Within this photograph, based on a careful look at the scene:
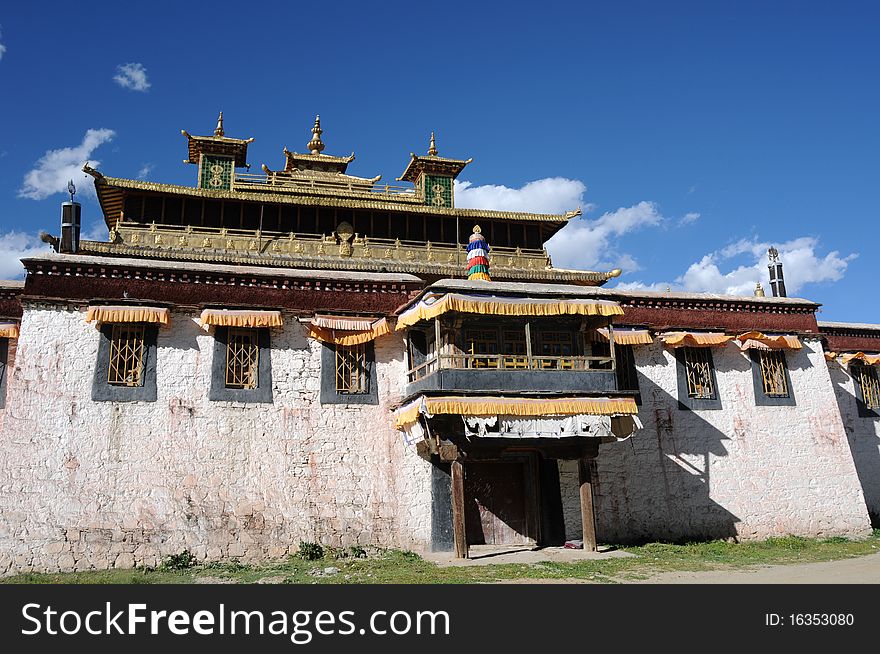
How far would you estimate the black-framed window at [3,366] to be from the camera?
1364cm

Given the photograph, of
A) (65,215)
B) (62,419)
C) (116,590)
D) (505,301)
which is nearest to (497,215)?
(505,301)

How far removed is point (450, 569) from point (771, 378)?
33.7 ft

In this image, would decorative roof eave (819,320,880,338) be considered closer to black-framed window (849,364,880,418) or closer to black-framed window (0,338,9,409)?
black-framed window (849,364,880,418)

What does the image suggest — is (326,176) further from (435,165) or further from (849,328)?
(849,328)

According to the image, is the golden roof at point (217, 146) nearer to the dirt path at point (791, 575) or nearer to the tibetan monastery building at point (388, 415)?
the tibetan monastery building at point (388, 415)

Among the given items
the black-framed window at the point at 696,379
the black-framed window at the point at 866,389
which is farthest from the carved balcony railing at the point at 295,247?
the black-framed window at the point at 866,389

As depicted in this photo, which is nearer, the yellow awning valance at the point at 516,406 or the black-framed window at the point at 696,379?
the yellow awning valance at the point at 516,406

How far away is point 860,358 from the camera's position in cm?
2031

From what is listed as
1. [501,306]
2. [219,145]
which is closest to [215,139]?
[219,145]

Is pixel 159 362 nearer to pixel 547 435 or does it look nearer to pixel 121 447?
pixel 121 447

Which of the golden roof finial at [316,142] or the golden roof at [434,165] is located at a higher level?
the golden roof finial at [316,142]

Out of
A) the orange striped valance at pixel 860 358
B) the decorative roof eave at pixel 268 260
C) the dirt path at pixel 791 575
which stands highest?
the decorative roof eave at pixel 268 260

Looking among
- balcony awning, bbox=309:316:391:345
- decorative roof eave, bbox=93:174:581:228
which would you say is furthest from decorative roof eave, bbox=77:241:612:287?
balcony awning, bbox=309:316:391:345

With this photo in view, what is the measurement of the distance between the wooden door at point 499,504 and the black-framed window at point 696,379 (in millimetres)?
4541
